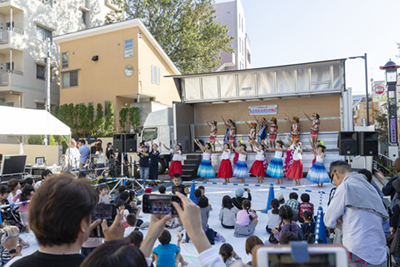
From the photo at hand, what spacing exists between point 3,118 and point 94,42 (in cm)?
1294

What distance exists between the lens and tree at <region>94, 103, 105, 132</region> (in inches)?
770

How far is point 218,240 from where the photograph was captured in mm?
5574

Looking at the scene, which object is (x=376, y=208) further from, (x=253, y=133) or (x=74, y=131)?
(x=74, y=131)

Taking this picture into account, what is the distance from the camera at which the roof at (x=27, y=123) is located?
9.88 metres

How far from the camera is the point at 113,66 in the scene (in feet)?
67.5

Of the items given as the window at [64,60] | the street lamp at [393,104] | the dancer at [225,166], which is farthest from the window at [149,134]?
the window at [64,60]

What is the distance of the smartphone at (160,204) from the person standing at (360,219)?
1.81 meters

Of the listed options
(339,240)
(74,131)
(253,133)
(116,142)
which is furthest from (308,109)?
(74,131)

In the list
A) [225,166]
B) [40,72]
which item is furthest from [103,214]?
[40,72]

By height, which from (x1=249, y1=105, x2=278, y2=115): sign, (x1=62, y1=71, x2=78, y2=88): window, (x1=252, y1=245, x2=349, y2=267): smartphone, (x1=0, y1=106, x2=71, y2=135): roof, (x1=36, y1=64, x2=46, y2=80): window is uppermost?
(x1=36, y1=64, x2=46, y2=80): window

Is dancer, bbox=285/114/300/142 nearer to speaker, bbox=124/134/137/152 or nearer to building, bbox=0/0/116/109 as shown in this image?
speaker, bbox=124/134/137/152

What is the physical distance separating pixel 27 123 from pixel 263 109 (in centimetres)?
964

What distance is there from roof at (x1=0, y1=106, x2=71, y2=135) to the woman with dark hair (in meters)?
10.4

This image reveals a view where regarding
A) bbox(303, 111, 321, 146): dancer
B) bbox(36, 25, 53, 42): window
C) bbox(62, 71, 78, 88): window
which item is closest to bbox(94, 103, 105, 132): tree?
bbox(62, 71, 78, 88): window
